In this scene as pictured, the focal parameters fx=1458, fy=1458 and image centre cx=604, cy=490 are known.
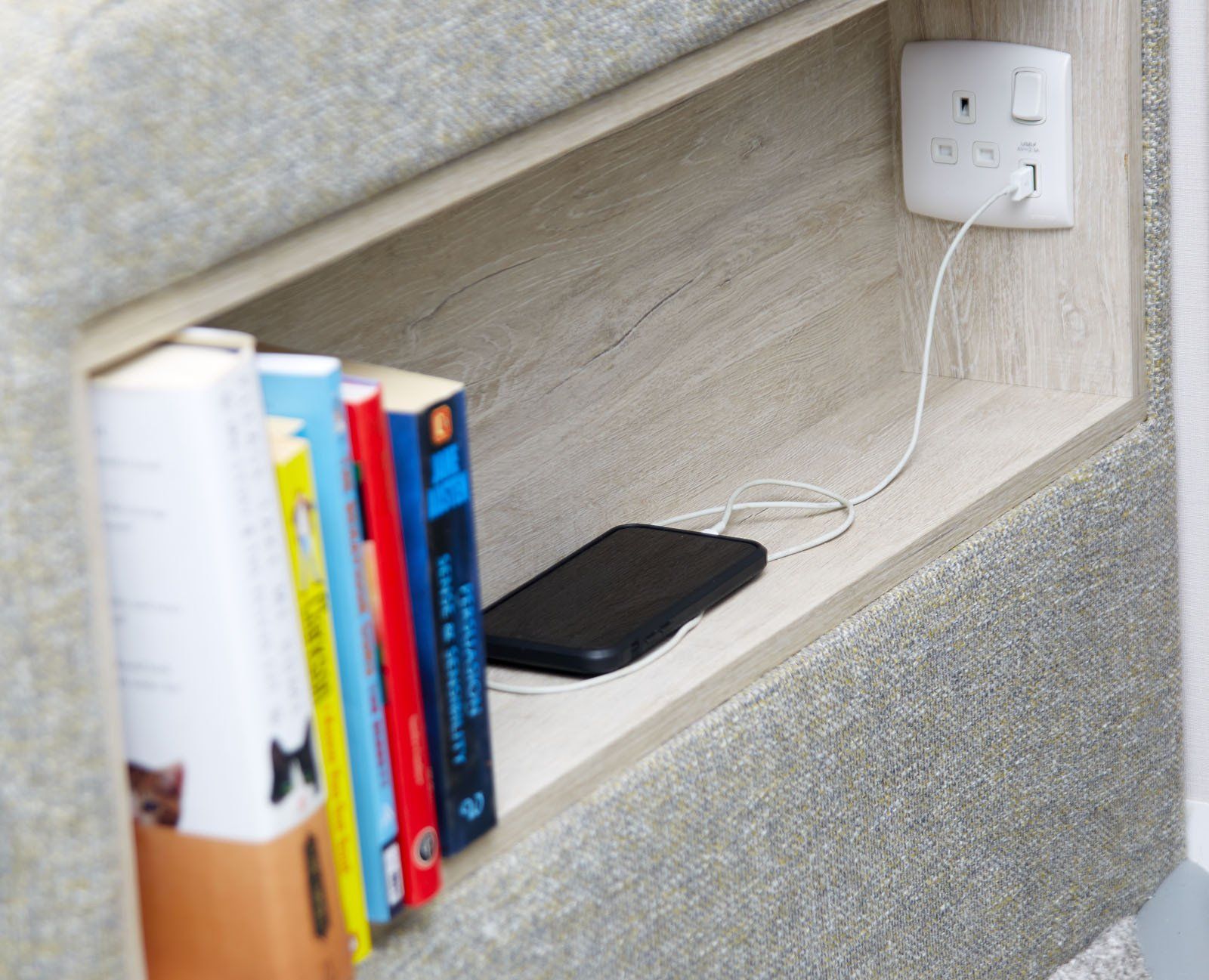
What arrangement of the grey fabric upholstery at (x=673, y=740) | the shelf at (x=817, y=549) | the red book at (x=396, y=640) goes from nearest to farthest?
the grey fabric upholstery at (x=673, y=740)
the red book at (x=396, y=640)
the shelf at (x=817, y=549)

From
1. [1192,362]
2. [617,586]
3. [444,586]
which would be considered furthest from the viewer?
[1192,362]

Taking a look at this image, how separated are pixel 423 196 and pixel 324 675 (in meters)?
0.19

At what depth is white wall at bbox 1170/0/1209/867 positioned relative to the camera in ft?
3.41

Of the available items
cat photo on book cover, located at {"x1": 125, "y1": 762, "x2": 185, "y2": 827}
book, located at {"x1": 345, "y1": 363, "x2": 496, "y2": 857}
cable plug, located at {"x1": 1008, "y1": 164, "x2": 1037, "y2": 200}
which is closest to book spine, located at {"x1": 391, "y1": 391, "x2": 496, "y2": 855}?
book, located at {"x1": 345, "y1": 363, "x2": 496, "y2": 857}

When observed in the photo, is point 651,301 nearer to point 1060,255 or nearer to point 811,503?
point 811,503

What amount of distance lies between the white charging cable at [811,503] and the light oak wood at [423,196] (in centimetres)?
28

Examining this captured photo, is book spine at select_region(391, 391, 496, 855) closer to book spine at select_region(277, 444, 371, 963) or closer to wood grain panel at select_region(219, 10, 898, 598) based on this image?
book spine at select_region(277, 444, 371, 963)

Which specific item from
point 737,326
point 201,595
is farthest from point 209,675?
point 737,326

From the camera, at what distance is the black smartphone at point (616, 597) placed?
2.58 feet

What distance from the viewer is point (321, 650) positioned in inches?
21.8

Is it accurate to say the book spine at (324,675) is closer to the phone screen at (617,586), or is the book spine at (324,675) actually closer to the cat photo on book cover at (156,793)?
the cat photo on book cover at (156,793)

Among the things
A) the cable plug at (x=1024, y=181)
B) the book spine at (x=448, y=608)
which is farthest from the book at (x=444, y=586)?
the cable plug at (x=1024, y=181)

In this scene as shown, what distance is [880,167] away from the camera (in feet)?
3.65

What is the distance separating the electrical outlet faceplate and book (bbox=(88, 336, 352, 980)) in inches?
27.8
